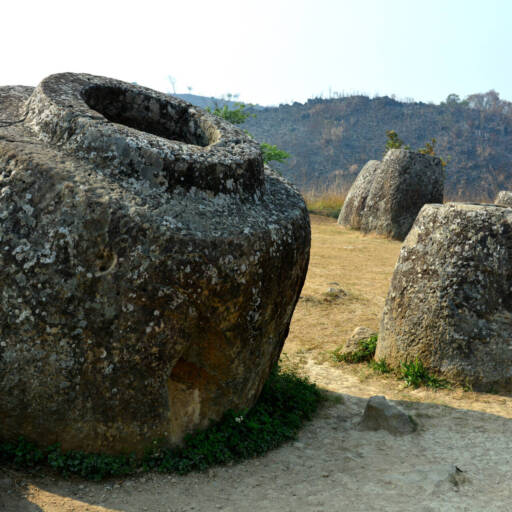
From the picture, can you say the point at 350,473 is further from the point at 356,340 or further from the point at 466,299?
the point at 356,340

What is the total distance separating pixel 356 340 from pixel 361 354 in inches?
8.9

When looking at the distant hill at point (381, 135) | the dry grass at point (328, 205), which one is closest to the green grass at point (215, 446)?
the dry grass at point (328, 205)

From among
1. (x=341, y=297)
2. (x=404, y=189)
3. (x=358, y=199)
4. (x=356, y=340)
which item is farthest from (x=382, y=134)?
(x=356, y=340)

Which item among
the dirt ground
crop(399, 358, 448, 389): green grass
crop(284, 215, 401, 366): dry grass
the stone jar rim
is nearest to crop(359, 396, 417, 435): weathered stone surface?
the dirt ground

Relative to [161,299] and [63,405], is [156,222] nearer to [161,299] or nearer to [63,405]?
[161,299]

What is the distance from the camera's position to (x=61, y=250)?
313cm

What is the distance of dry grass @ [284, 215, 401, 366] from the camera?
21.8ft

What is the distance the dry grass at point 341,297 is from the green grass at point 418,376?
990 millimetres

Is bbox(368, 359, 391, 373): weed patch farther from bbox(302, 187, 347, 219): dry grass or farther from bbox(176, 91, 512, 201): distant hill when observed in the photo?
bbox(176, 91, 512, 201): distant hill

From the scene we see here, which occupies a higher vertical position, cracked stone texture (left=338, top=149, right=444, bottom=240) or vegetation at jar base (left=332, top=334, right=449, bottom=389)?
cracked stone texture (left=338, top=149, right=444, bottom=240)

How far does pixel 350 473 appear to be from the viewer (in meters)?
3.63

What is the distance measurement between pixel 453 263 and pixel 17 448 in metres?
3.67

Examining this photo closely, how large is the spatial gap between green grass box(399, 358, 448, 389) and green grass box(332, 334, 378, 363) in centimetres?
58

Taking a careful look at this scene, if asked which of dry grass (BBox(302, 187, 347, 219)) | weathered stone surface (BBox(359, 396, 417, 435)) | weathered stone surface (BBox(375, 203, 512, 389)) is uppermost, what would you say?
dry grass (BBox(302, 187, 347, 219))
